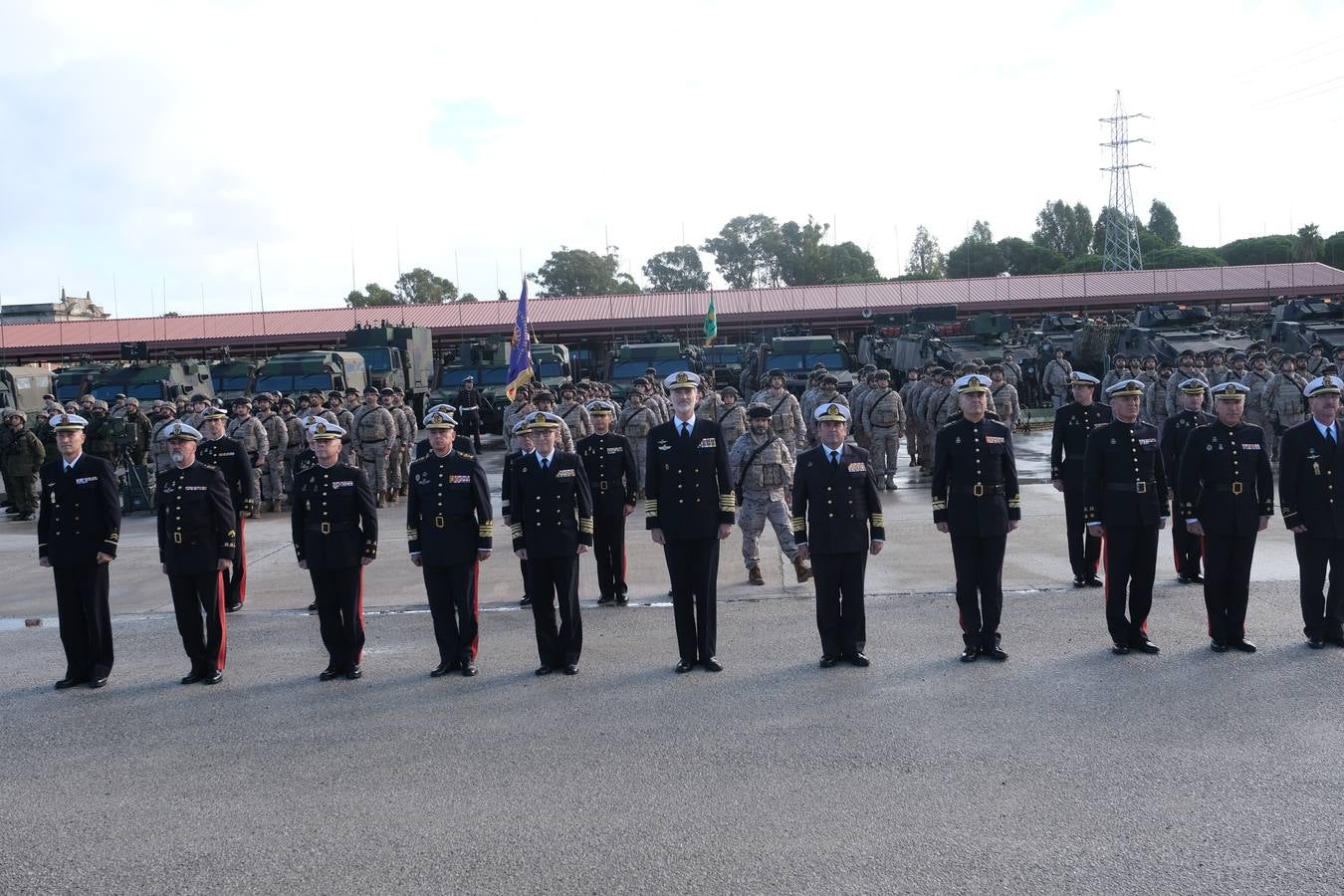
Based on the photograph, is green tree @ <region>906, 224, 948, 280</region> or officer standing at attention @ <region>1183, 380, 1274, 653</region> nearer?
officer standing at attention @ <region>1183, 380, 1274, 653</region>

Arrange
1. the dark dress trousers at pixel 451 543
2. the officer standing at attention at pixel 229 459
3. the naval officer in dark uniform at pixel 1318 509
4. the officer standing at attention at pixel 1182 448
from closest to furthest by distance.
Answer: the naval officer in dark uniform at pixel 1318 509 < the dark dress trousers at pixel 451 543 < the officer standing at attention at pixel 1182 448 < the officer standing at attention at pixel 229 459

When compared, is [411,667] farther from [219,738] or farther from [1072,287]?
[1072,287]

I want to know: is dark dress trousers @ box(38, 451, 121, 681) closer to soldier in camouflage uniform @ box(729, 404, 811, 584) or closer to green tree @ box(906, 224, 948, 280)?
soldier in camouflage uniform @ box(729, 404, 811, 584)

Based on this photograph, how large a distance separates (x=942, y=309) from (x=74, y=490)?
88.1 feet

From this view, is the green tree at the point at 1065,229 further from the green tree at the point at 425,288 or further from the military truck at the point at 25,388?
the military truck at the point at 25,388

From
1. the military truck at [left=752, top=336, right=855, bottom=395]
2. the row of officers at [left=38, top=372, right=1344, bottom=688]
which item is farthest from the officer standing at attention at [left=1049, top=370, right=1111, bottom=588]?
the military truck at [left=752, top=336, right=855, bottom=395]

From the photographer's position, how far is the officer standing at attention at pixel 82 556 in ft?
25.3

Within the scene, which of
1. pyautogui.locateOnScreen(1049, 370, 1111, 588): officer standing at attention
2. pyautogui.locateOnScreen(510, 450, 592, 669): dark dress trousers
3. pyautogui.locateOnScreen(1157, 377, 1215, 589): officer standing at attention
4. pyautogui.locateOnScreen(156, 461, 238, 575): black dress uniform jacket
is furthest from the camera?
pyautogui.locateOnScreen(1049, 370, 1111, 588): officer standing at attention

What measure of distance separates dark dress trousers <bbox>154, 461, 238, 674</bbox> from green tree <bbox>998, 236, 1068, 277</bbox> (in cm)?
7274

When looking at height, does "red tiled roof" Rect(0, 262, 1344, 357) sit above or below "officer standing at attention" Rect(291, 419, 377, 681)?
above

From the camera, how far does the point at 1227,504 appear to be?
771 cm

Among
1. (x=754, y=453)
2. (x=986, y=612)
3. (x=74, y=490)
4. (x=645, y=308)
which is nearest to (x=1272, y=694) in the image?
(x=986, y=612)

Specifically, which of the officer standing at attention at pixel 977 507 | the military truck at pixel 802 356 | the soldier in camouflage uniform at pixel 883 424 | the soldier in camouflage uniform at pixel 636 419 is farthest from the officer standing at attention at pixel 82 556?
the military truck at pixel 802 356

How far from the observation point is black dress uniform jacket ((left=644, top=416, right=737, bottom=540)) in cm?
782
